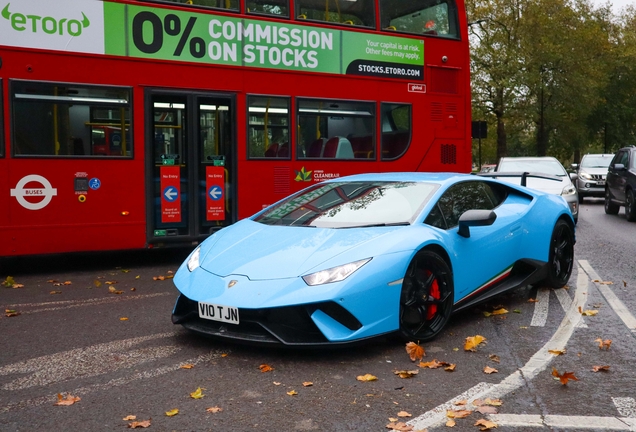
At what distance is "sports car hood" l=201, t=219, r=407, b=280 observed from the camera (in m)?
5.01

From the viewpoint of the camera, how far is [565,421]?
3766 mm

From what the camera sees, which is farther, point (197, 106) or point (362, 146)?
point (362, 146)

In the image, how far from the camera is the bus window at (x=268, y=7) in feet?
32.5

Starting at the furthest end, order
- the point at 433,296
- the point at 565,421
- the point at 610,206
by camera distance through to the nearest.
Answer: the point at 610,206, the point at 433,296, the point at 565,421

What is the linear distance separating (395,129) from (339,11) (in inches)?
78.2

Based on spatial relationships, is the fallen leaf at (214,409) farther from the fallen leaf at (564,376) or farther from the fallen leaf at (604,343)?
the fallen leaf at (604,343)

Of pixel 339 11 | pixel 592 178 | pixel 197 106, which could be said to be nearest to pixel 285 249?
pixel 197 106

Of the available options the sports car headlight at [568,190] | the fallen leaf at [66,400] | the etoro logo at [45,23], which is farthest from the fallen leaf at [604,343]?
the sports car headlight at [568,190]

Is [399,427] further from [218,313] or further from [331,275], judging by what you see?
[218,313]

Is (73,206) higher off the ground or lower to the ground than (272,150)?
lower

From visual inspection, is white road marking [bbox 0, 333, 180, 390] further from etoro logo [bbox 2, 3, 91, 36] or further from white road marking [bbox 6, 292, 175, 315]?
etoro logo [bbox 2, 3, 91, 36]

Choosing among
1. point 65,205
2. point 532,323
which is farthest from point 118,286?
Result: point 532,323

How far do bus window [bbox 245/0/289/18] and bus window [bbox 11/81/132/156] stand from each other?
6.77 ft

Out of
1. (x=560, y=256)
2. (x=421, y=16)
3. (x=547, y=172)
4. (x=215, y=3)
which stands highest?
(x=421, y=16)
